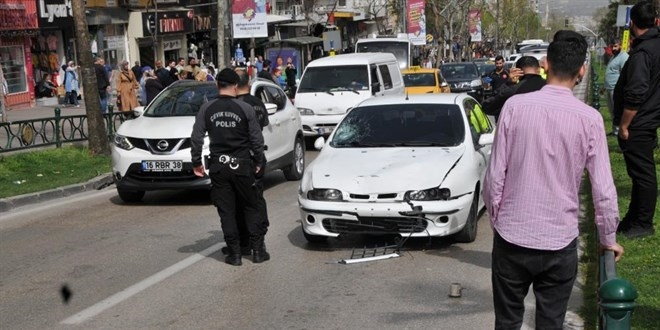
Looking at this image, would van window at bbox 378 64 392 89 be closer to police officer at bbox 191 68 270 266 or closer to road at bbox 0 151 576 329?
road at bbox 0 151 576 329

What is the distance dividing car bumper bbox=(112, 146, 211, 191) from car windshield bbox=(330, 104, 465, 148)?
2.68m

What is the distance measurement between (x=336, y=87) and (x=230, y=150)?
1144 centimetres

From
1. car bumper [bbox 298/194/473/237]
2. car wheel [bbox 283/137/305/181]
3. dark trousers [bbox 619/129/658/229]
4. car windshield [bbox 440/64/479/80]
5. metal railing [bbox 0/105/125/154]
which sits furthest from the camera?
car windshield [bbox 440/64/479/80]

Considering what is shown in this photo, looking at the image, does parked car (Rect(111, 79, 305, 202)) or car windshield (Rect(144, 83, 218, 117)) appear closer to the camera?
parked car (Rect(111, 79, 305, 202))

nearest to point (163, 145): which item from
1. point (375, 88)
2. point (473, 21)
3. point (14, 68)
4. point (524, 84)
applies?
point (524, 84)

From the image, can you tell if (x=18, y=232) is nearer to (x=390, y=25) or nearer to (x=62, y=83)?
(x=62, y=83)

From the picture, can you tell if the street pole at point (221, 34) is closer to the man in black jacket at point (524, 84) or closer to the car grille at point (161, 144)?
the car grille at point (161, 144)

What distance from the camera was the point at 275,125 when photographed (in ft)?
43.6

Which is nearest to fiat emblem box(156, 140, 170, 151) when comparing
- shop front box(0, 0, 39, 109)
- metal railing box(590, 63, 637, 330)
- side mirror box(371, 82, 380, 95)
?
side mirror box(371, 82, 380, 95)

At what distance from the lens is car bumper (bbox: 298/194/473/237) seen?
8.20m

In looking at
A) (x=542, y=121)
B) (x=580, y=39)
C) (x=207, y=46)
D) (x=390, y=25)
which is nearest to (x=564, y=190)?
(x=542, y=121)

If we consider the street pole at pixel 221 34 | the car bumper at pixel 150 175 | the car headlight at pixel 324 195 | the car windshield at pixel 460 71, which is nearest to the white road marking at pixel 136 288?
the car headlight at pixel 324 195

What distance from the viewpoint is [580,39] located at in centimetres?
418

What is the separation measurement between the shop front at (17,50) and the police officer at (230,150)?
23275mm
